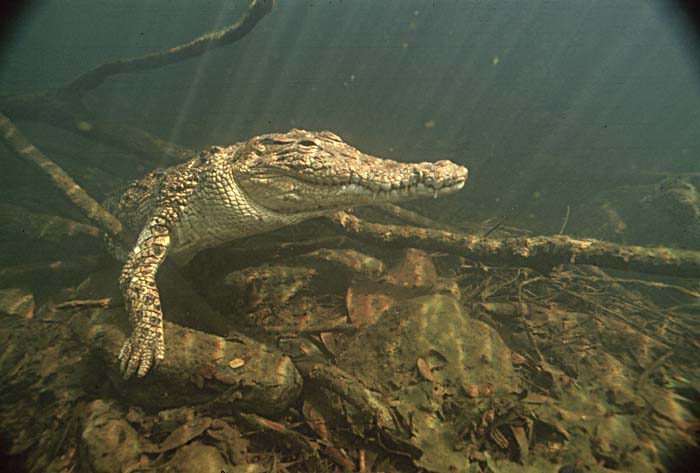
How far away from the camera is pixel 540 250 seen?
3.41 metres

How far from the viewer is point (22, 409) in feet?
6.68

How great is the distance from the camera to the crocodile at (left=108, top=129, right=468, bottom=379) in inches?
98.0

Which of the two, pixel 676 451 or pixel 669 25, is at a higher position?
pixel 669 25

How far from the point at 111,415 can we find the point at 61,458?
34 centimetres

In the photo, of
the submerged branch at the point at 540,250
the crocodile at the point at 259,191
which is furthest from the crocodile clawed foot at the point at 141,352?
the submerged branch at the point at 540,250

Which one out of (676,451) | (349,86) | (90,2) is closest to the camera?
(676,451)

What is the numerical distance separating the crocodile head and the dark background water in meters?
7.08

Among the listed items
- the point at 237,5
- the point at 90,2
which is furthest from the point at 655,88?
the point at 90,2

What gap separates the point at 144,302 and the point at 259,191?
1.33 metres

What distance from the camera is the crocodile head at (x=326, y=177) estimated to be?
2.49 metres

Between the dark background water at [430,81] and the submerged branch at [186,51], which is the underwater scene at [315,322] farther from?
the dark background water at [430,81]

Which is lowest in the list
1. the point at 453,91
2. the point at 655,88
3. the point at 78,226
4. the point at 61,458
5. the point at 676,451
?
the point at 78,226

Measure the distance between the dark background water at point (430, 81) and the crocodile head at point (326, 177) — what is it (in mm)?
7078

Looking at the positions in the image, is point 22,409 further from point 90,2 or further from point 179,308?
point 90,2
